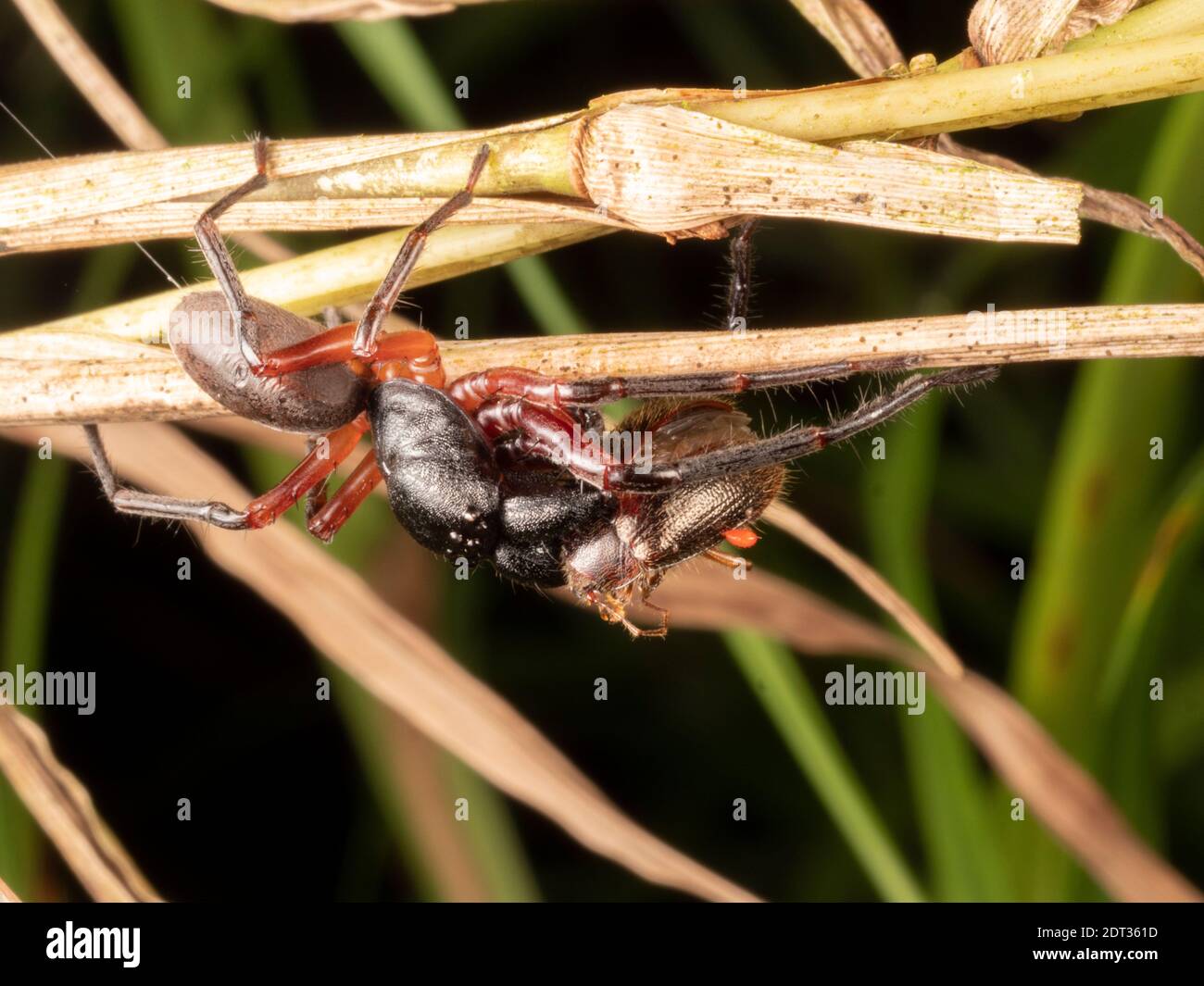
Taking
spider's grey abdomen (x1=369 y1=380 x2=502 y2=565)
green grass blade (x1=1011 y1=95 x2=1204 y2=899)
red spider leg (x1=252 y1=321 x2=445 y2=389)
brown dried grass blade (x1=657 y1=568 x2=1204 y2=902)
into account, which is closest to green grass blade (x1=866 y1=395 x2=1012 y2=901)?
brown dried grass blade (x1=657 y1=568 x2=1204 y2=902)

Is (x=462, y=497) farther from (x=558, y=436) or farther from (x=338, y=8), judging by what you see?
(x=338, y=8)

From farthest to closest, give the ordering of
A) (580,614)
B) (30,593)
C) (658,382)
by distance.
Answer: (580,614) → (30,593) → (658,382)

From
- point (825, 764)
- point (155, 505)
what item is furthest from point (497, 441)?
point (825, 764)

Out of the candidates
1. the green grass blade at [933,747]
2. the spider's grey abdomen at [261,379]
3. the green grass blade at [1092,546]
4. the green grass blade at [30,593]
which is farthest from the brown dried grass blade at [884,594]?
the green grass blade at [30,593]

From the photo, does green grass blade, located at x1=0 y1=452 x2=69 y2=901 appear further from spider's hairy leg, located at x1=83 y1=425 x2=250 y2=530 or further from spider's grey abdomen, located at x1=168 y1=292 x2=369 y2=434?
spider's grey abdomen, located at x1=168 y1=292 x2=369 y2=434

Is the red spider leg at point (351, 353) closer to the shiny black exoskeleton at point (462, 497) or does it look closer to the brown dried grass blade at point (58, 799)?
the shiny black exoskeleton at point (462, 497)

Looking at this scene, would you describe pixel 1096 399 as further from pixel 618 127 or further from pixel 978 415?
pixel 618 127

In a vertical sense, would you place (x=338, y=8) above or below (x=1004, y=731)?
above
